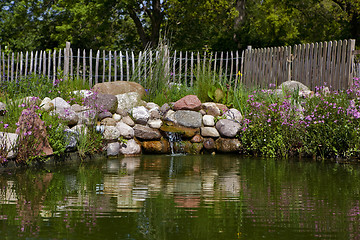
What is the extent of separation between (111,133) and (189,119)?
75.2 inches

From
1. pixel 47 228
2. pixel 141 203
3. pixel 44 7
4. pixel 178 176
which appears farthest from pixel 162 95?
pixel 44 7

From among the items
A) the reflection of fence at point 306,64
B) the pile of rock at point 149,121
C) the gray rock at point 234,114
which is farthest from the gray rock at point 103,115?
the reflection of fence at point 306,64

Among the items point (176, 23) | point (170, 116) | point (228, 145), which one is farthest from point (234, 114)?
point (176, 23)

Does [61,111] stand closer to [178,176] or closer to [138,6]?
[178,176]

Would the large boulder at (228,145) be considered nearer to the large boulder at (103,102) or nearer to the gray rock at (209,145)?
the gray rock at (209,145)

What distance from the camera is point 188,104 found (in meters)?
10.3

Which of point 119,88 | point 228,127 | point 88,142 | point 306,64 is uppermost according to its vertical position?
point 306,64

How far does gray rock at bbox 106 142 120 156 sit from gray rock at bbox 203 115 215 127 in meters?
2.12

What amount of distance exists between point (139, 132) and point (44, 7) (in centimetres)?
1714

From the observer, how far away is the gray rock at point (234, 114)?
33.3 ft

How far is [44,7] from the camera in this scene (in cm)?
2433

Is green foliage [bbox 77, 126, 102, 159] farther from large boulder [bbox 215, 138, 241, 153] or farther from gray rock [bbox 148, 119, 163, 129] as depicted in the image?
large boulder [bbox 215, 138, 241, 153]

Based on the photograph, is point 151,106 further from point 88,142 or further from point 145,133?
point 88,142

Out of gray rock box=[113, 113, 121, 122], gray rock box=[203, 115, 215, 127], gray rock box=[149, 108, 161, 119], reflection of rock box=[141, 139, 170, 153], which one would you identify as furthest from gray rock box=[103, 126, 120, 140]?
gray rock box=[203, 115, 215, 127]
